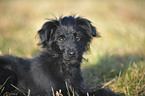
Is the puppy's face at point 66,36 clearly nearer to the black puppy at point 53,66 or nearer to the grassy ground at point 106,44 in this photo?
the black puppy at point 53,66

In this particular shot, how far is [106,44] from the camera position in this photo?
866 cm

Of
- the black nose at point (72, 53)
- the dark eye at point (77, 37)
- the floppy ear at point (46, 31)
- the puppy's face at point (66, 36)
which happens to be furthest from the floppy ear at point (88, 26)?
the black nose at point (72, 53)

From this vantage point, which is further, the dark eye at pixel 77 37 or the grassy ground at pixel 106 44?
the grassy ground at pixel 106 44

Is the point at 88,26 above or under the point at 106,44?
above

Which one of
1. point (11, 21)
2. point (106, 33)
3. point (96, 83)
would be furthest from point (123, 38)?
point (11, 21)

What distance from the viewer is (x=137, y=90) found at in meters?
3.95

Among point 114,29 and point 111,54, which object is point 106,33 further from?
point 111,54

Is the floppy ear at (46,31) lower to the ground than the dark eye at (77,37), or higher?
higher

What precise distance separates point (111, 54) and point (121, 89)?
7.58 feet

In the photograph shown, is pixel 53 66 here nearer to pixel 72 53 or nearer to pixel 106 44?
pixel 72 53

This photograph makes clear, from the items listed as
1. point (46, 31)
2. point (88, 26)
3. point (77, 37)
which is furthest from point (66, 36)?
point (88, 26)

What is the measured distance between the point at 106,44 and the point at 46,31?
17.7ft

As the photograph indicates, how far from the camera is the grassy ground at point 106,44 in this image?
179 inches

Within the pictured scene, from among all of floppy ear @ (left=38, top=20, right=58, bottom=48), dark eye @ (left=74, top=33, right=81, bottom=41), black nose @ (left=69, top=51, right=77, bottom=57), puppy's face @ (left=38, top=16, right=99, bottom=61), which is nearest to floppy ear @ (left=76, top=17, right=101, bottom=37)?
puppy's face @ (left=38, top=16, right=99, bottom=61)
